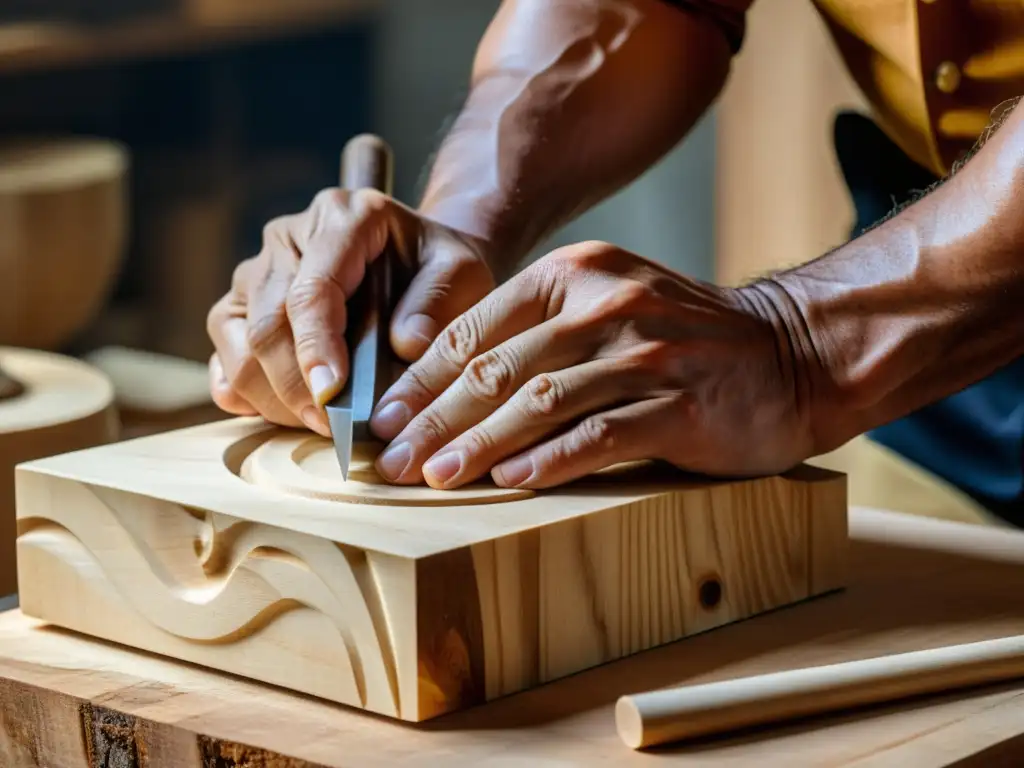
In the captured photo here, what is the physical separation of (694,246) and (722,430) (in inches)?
92.9

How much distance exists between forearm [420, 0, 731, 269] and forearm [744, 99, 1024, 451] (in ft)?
1.11

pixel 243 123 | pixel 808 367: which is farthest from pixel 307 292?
pixel 243 123

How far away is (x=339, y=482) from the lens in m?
0.99

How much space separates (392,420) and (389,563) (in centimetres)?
19

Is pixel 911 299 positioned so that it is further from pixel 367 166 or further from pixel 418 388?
pixel 367 166

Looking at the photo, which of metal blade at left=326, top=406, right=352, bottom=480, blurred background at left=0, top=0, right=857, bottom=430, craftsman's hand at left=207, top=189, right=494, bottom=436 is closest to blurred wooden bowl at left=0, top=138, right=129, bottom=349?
blurred background at left=0, top=0, right=857, bottom=430

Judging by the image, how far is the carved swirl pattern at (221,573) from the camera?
2.81 ft

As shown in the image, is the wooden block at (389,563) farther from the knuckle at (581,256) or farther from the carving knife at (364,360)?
the knuckle at (581,256)

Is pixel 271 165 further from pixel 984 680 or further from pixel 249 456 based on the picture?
pixel 984 680

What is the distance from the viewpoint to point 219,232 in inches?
142

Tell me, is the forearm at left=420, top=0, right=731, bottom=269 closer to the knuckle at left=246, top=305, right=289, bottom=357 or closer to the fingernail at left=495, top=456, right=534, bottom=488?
the knuckle at left=246, top=305, right=289, bottom=357

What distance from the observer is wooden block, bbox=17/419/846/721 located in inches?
33.8

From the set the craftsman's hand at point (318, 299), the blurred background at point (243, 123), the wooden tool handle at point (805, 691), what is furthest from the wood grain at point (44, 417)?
the blurred background at point (243, 123)

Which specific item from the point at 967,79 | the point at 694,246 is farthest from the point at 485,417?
the point at 694,246
